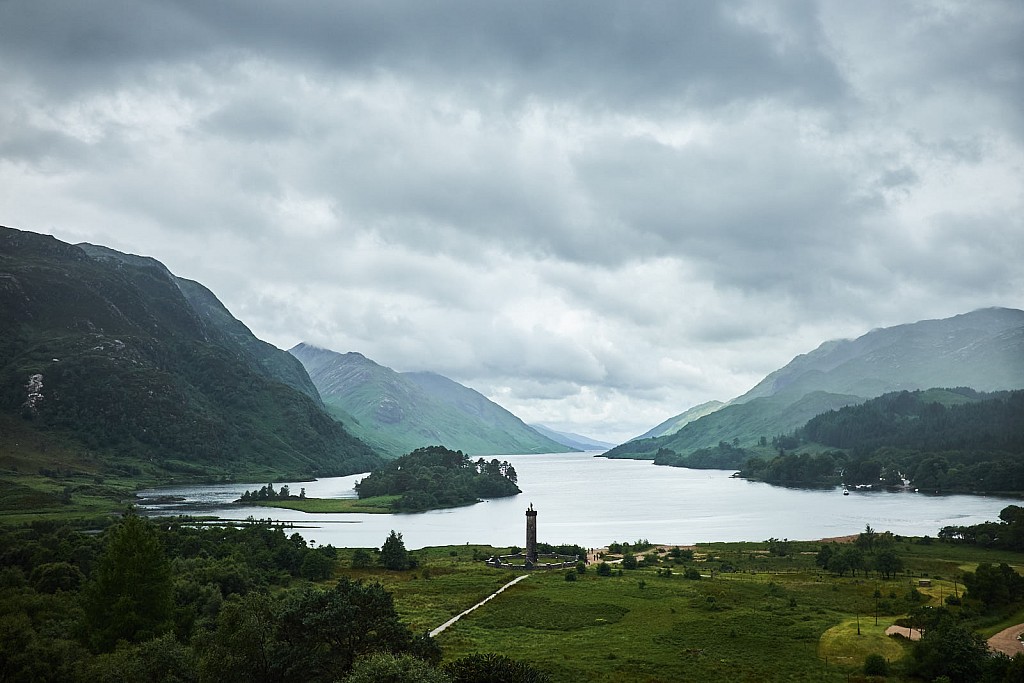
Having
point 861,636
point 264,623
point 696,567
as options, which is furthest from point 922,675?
point 696,567

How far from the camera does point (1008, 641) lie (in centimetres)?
6172

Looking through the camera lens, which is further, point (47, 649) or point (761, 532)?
point (761, 532)

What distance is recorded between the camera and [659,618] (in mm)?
76562

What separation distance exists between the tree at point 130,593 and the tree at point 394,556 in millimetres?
53663

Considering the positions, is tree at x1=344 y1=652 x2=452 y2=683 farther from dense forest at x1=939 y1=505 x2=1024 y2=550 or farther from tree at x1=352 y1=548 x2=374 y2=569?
dense forest at x1=939 y1=505 x2=1024 y2=550

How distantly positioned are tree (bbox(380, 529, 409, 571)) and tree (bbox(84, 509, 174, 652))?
5366cm

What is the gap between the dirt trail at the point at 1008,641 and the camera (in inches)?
2303

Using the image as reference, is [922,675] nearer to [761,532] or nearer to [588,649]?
[588,649]

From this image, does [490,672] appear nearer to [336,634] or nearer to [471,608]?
[336,634]

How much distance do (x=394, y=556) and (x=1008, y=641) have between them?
3343 inches

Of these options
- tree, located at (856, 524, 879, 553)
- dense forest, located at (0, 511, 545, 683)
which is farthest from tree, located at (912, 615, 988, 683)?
tree, located at (856, 524, 879, 553)

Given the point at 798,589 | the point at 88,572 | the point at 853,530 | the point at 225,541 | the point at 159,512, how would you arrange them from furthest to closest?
1. the point at 159,512
2. the point at 853,530
3. the point at 225,541
4. the point at 798,589
5. the point at 88,572

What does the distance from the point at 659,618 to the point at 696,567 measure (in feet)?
132

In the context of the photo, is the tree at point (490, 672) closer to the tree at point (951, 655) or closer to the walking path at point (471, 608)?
the walking path at point (471, 608)
